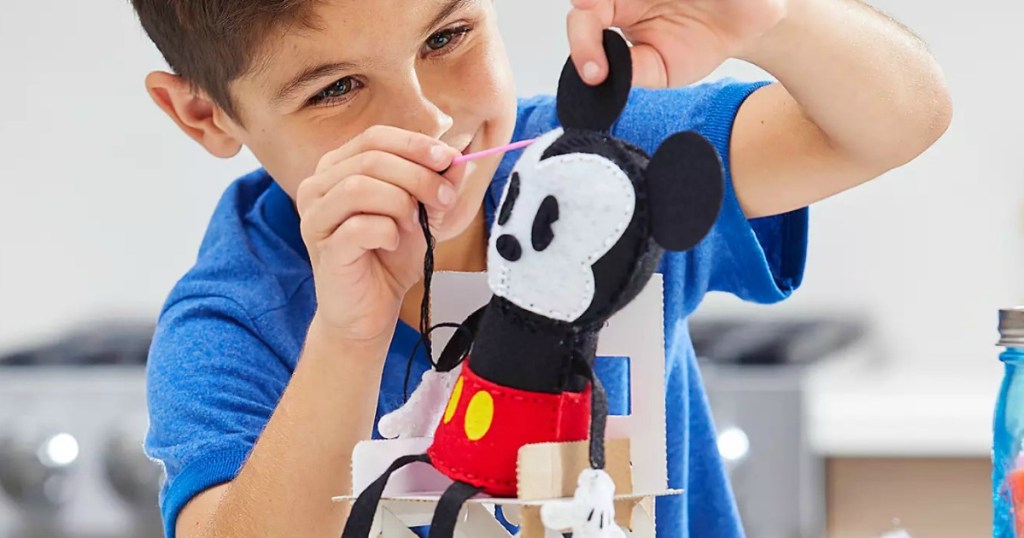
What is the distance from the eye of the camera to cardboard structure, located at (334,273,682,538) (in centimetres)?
45

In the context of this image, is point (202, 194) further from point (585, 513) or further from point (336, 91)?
point (585, 513)

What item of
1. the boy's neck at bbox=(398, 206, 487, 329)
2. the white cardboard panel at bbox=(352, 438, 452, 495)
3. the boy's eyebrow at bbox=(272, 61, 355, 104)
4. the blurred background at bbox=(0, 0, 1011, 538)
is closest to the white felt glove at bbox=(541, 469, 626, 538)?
the white cardboard panel at bbox=(352, 438, 452, 495)

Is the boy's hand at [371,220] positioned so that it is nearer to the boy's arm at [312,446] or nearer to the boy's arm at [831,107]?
the boy's arm at [312,446]

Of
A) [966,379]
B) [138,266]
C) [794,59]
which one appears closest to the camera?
[794,59]

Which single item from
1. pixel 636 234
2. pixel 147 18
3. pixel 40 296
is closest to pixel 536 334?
pixel 636 234

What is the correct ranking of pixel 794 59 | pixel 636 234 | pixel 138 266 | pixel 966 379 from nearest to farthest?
pixel 636 234
pixel 794 59
pixel 966 379
pixel 138 266

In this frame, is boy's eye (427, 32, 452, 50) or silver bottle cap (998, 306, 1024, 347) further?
boy's eye (427, 32, 452, 50)

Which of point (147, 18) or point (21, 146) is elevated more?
point (21, 146)

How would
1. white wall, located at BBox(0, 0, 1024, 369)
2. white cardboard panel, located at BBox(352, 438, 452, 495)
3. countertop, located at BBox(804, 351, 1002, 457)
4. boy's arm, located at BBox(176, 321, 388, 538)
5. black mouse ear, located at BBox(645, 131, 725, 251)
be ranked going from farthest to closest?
white wall, located at BBox(0, 0, 1024, 369) < countertop, located at BBox(804, 351, 1002, 457) < boy's arm, located at BBox(176, 321, 388, 538) < white cardboard panel, located at BBox(352, 438, 452, 495) < black mouse ear, located at BBox(645, 131, 725, 251)

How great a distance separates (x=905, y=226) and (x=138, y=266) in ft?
3.65

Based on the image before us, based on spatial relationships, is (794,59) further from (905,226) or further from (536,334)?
(905,226)

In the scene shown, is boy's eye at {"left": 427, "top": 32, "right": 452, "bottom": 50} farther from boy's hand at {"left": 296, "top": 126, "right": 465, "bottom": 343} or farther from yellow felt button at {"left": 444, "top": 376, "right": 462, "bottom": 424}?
yellow felt button at {"left": 444, "top": 376, "right": 462, "bottom": 424}

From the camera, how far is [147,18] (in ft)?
2.73

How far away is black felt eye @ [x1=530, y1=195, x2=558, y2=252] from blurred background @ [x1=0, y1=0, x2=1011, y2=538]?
3.12 feet
